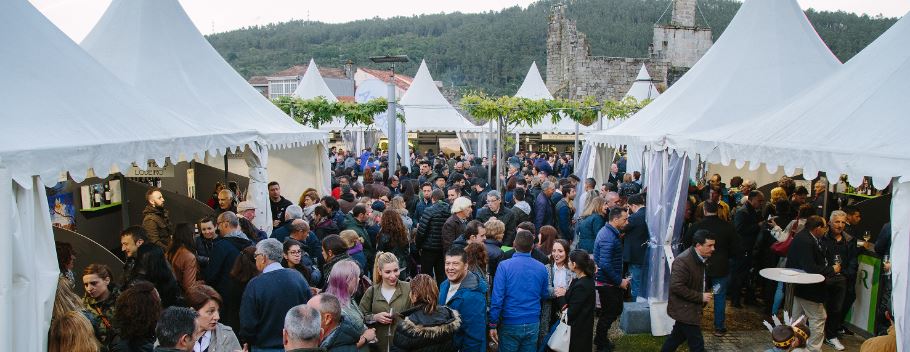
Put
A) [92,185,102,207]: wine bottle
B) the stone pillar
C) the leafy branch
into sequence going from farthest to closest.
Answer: the stone pillar → the leafy branch → [92,185,102,207]: wine bottle

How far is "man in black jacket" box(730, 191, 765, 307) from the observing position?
24.6 feet

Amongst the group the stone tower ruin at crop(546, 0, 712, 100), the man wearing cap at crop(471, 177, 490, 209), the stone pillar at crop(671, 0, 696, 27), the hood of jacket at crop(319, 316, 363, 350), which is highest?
the stone pillar at crop(671, 0, 696, 27)

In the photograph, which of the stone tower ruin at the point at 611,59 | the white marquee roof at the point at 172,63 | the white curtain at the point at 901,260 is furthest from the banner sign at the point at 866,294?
the stone tower ruin at the point at 611,59

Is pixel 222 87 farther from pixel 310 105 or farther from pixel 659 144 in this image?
pixel 310 105

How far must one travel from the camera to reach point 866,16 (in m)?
50.6

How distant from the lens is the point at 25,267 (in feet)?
10.8

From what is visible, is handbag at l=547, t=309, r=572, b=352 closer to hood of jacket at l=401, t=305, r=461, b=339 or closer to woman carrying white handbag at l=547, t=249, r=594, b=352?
woman carrying white handbag at l=547, t=249, r=594, b=352

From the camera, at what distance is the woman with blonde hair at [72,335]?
10.7ft

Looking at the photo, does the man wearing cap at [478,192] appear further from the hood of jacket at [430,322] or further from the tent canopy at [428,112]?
the tent canopy at [428,112]

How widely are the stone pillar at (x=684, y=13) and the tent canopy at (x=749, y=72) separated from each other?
104 feet

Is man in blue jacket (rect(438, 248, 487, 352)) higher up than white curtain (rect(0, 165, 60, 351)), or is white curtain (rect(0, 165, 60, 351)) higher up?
white curtain (rect(0, 165, 60, 351))

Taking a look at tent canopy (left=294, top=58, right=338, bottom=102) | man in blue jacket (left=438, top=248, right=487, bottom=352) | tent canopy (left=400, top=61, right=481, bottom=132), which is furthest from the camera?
tent canopy (left=294, top=58, right=338, bottom=102)

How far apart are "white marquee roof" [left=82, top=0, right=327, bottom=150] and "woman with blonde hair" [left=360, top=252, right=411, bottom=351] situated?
131 inches

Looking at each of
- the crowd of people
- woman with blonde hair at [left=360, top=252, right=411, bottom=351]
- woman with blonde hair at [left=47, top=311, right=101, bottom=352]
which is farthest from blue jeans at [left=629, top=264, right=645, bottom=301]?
woman with blonde hair at [left=47, top=311, right=101, bottom=352]
